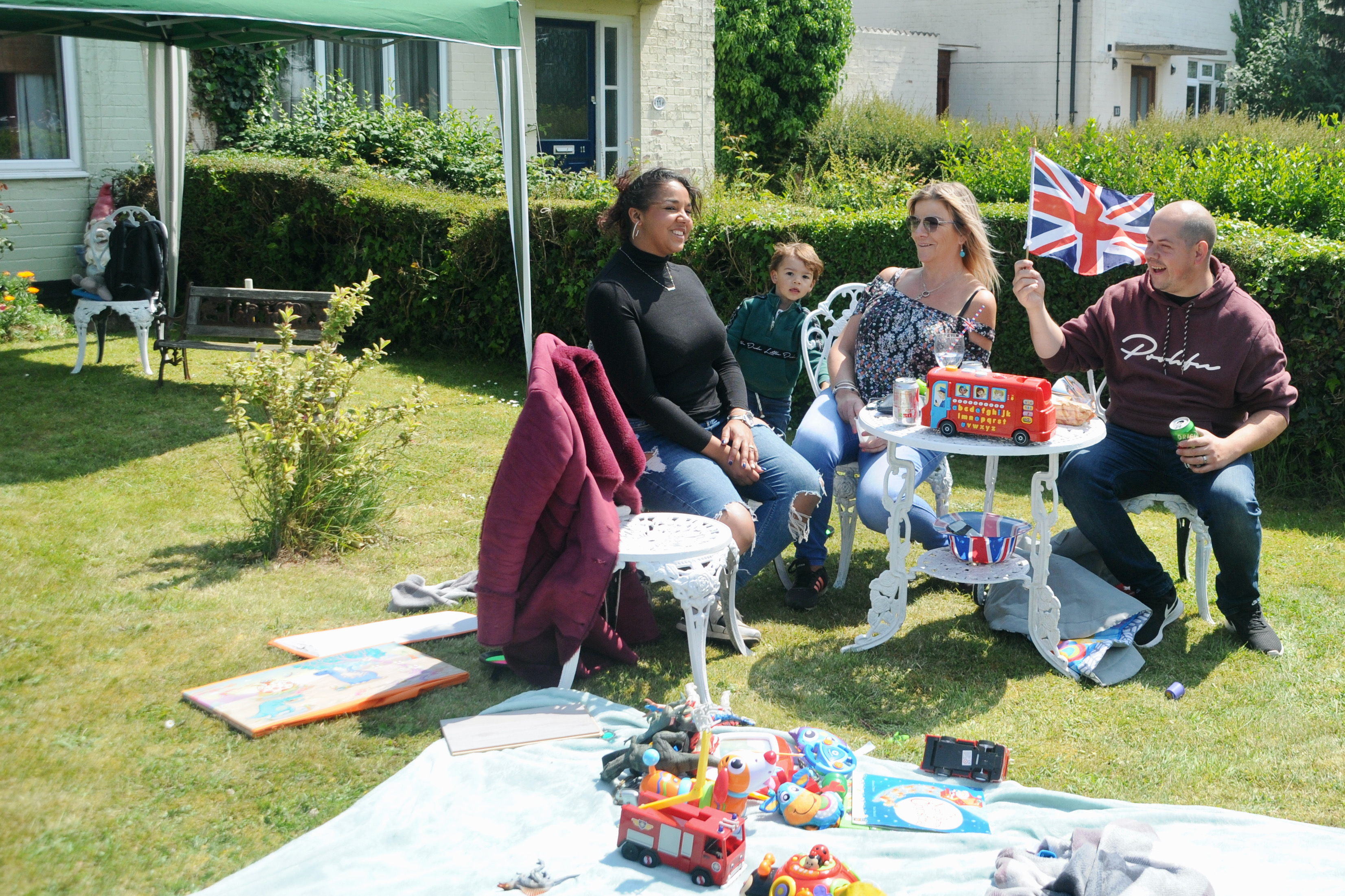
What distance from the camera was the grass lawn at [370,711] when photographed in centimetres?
300

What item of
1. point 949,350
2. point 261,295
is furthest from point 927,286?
point 261,295

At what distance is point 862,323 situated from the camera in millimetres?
4840

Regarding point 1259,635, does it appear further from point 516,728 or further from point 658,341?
point 516,728

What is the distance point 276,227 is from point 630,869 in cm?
870

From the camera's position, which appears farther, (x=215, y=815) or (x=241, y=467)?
(x=241, y=467)

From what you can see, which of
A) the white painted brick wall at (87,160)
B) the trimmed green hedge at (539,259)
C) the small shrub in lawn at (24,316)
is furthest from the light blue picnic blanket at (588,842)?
the white painted brick wall at (87,160)

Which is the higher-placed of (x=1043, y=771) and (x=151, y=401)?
(x=151, y=401)

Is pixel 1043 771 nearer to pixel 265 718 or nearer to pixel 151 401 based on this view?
pixel 265 718

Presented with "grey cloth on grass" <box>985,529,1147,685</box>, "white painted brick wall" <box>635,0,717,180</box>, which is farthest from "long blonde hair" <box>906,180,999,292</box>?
"white painted brick wall" <box>635,0,717,180</box>

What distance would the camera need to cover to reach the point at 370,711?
3572 millimetres

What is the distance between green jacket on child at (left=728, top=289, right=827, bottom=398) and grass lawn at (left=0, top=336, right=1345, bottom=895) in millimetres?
871

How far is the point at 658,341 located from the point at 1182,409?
1998 mm

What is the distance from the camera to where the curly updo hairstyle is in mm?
4234

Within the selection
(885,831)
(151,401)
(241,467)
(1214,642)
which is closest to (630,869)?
(885,831)
